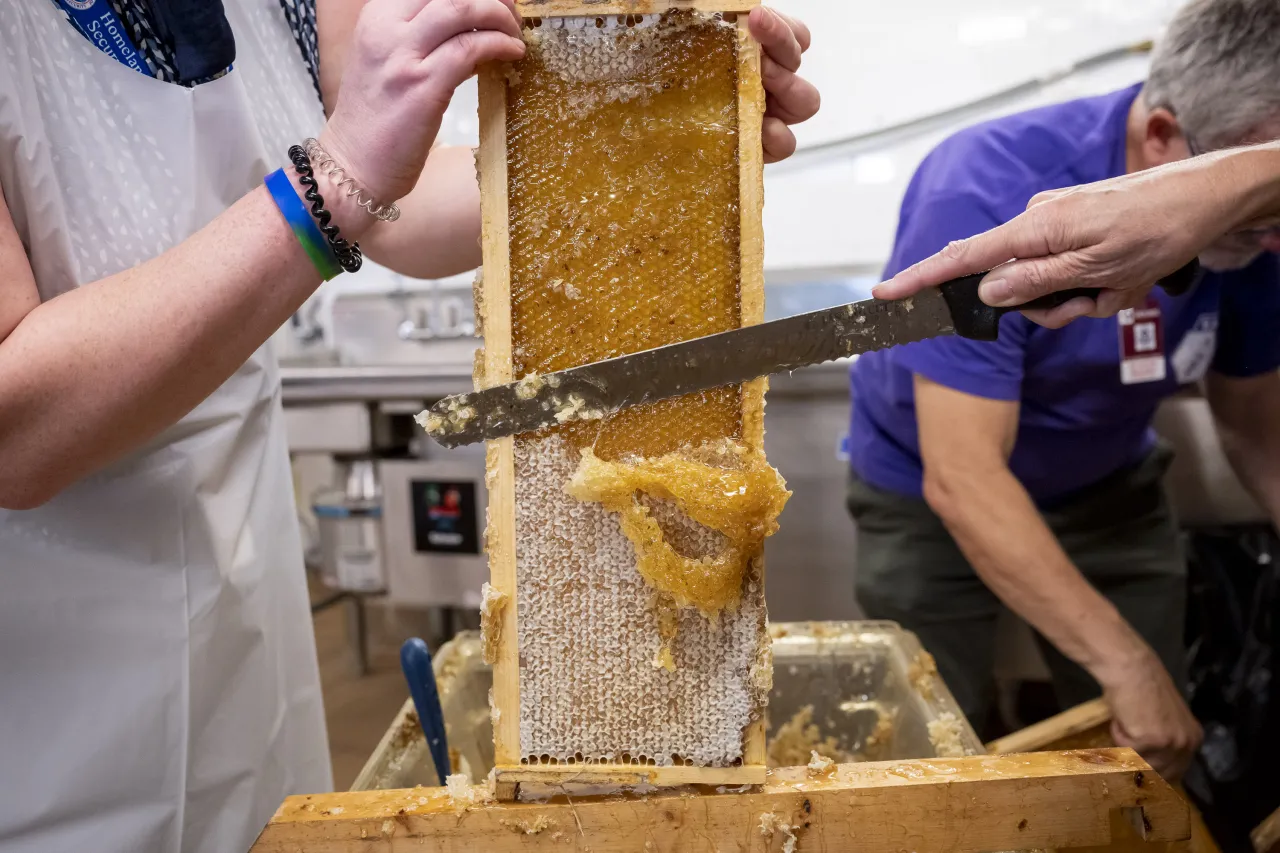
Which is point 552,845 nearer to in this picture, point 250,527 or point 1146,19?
point 250,527

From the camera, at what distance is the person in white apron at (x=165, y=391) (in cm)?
63

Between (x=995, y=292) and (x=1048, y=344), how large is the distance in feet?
2.42

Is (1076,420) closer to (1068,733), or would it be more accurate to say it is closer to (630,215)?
(1068,733)

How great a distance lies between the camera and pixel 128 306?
62 cm

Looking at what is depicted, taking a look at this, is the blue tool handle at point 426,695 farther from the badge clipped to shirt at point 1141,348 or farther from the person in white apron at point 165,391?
the badge clipped to shirt at point 1141,348

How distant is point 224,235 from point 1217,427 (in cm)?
195

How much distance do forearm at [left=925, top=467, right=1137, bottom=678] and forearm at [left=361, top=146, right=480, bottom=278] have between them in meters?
0.88

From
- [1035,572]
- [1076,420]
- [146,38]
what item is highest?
[146,38]

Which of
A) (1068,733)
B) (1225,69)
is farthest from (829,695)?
(1225,69)

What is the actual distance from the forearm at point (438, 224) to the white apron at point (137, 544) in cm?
17

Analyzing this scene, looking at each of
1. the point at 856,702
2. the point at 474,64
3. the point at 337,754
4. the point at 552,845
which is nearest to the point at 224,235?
the point at 474,64

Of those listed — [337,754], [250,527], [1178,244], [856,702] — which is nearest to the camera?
[1178,244]

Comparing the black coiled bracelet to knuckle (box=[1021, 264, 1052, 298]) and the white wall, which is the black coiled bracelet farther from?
the white wall

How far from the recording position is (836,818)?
26.3 inches
